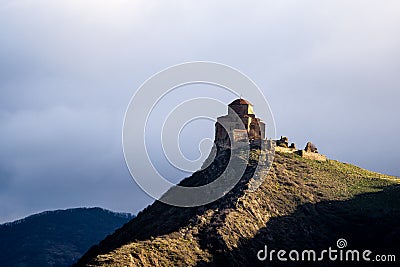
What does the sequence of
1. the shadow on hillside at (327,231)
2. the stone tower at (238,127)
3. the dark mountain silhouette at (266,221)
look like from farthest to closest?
the stone tower at (238,127), the shadow on hillside at (327,231), the dark mountain silhouette at (266,221)

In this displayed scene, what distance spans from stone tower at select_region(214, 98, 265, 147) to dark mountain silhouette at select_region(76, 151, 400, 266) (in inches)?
193

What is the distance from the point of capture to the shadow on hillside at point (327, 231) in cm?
7575

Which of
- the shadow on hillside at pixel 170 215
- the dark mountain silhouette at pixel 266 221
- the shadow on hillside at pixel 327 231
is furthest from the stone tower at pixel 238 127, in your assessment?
the shadow on hillside at pixel 327 231

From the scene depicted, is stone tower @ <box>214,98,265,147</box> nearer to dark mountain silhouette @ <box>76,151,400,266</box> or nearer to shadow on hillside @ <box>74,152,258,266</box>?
shadow on hillside @ <box>74,152,258,266</box>

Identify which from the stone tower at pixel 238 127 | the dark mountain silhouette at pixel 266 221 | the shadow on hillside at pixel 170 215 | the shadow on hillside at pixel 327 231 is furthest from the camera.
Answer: the stone tower at pixel 238 127

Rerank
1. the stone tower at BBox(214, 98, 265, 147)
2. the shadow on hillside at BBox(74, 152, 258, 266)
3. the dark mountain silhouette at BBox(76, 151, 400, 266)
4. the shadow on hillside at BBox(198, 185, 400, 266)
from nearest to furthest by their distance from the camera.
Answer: the dark mountain silhouette at BBox(76, 151, 400, 266) < the shadow on hillside at BBox(198, 185, 400, 266) < the shadow on hillside at BBox(74, 152, 258, 266) < the stone tower at BBox(214, 98, 265, 147)

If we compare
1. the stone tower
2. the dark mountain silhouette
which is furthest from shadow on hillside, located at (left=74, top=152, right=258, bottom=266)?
the stone tower

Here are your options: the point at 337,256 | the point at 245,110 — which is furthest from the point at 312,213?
the point at 245,110

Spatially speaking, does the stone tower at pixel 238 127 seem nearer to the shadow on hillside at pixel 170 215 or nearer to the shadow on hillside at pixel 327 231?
the shadow on hillside at pixel 170 215

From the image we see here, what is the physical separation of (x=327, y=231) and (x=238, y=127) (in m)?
28.0

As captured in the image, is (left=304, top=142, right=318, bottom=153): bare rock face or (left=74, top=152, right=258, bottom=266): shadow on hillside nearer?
(left=74, top=152, right=258, bottom=266): shadow on hillside

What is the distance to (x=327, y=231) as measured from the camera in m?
84.1

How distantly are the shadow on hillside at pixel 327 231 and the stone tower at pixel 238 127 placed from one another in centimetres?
1872

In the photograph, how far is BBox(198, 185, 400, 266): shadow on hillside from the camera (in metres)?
75.8
